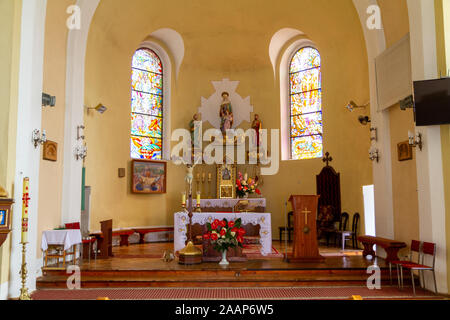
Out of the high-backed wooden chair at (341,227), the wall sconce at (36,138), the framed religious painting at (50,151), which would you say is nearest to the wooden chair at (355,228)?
the high-backed wooden chair at (341,227)

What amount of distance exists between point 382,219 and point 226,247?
3295 mm

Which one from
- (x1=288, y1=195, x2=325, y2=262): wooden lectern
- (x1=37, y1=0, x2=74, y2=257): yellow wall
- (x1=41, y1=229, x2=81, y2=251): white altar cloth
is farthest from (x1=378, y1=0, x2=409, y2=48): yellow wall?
(x1=41, y1=229, x2=81, y2=251): white altar cloth

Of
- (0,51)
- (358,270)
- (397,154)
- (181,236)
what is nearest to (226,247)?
(181,236)

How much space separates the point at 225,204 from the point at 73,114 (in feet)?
16.8

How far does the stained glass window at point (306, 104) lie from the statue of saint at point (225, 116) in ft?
6.31

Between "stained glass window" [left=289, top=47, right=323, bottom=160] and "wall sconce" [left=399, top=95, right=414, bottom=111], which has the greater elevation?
"stained glass window" [left=289, top=47, right=323, bottom=160]

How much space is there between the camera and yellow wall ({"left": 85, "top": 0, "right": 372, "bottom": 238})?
10.7m

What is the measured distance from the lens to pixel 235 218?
8.84 metres

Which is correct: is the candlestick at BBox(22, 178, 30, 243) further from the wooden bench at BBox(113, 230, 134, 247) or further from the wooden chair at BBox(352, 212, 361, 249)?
the wooden chair at BBox(352, 212, 361, 249)

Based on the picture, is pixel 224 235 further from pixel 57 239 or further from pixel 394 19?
pixel 394 19

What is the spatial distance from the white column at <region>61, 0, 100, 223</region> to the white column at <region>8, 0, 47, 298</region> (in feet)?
6.47

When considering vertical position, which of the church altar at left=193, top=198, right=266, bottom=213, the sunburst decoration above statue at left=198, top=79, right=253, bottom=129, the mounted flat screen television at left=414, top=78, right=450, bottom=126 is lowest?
the church altar at left=193, top=198, right=266, bottom=213

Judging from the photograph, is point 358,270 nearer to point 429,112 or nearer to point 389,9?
point 429,112

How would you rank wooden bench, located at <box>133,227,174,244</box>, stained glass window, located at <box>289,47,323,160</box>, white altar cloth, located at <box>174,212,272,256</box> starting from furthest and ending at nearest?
stained glass window, located at <box>289,47,323,160</box>, wooden bench, located at <box>133,227,174,244</box>, white altar cloth, located at <box>174,212,272,256</box>
